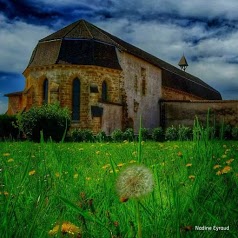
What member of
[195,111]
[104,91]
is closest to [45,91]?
[104,91]

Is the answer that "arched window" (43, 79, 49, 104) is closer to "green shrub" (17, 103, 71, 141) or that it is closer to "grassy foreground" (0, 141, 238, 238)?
"green shrub" (17, 103, 71, 141)

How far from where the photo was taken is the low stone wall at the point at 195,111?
36750mm

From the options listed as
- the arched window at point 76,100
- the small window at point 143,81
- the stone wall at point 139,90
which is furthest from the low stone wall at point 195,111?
the arched window at point 76,100

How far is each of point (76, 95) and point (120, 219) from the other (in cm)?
2884

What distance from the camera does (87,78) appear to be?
30.3 metres

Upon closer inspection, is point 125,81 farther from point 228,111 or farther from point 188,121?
point 228,111

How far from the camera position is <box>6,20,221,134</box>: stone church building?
3028 cm

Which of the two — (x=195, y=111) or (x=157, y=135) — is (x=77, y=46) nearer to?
(x=157, y=135)

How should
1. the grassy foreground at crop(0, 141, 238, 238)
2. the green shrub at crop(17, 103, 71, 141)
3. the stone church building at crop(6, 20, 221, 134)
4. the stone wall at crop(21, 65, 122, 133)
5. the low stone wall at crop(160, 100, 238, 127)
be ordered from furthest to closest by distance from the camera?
1. the low stone wall at crop(160, 100, 238, 127)
2. the stone church building at crop(6, 20, 221, 134)
3. the stone wall at crop(21, 65, 122, 133)
4. the green shrub at crop(17, 103, 71, 141)
5. the grassy foreground at crop(0, 141, 238, 238)

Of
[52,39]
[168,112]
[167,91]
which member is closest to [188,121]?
[168,112]

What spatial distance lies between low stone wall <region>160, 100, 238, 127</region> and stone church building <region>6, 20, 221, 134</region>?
3.43 metres

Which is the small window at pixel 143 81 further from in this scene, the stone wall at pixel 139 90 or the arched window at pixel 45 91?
the arched window at pixel 45 91

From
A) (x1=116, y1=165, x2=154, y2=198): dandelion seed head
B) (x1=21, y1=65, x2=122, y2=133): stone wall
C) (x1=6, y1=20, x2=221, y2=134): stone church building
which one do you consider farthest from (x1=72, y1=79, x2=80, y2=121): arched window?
(x1=116, y1=165, x2=154, y2=198): dandelion seed head

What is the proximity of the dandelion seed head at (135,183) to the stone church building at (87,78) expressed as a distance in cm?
2788
